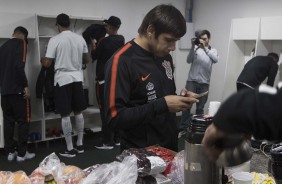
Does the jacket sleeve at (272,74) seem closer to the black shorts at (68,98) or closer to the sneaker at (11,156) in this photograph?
the black shorts at (68,98)

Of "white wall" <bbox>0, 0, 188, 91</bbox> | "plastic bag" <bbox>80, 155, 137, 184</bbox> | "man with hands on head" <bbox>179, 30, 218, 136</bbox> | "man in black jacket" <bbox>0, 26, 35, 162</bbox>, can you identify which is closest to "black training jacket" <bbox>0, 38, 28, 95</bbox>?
"man in black jacket" <bbox>0, 26, 35, 162</bbox>

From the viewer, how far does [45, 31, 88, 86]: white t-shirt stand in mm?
3846

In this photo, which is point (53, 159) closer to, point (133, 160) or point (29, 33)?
point (133, 160)

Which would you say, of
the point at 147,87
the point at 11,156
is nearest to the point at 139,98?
the point at 147,87

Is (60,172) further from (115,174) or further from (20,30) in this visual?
(20,30)

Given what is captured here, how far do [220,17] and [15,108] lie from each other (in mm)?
3661

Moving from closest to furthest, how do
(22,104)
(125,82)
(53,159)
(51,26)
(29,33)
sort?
(53,159)
(125,82)
(22,104)
(29,33)
(51,26)

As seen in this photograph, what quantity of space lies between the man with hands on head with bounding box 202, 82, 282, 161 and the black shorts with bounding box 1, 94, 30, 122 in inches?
134

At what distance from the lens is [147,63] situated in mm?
1641

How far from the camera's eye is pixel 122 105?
60.7 inches

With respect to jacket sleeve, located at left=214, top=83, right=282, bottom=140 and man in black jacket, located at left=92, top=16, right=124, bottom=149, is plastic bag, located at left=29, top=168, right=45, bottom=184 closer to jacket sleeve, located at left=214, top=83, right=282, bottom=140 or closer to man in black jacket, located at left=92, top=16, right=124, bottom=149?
jacket sleeve, located at left=214, top=83, right=282, bottom=140

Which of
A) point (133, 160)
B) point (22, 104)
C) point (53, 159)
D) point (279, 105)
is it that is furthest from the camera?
point (22, 104)

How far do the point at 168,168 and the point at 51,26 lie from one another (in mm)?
3695

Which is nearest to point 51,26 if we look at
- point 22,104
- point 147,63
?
point 22,104
